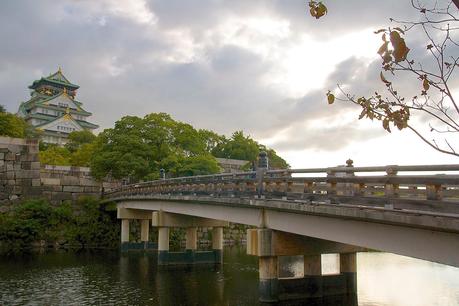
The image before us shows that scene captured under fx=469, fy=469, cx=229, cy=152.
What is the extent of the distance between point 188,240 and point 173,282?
25.6ft

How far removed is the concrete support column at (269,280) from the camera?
57.2 ft

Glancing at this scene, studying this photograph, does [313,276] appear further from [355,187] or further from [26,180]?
[26,180]

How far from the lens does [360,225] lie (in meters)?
13.1

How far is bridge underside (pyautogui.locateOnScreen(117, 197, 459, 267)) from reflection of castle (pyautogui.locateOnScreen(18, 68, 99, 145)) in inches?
2924

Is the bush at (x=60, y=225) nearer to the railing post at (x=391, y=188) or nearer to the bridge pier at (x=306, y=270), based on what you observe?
the bridge pier at (x=306, y=270)

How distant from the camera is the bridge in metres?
10.2

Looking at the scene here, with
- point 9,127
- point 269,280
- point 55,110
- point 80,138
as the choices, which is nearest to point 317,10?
point 269,280

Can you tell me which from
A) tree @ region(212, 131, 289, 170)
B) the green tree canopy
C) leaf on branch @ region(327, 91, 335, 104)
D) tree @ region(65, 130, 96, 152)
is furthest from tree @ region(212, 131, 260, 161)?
leaf on branch @ region(327, 91, 335, 104)

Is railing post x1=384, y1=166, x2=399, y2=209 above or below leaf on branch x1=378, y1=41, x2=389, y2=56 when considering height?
below

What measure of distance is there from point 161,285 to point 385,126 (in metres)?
19.1

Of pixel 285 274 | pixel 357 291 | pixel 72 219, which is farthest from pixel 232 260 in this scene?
pixel 72 219

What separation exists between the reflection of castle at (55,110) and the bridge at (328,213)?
221 ft

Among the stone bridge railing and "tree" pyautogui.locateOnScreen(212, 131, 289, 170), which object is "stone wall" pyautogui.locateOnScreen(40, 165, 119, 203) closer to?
the stone bridge railing

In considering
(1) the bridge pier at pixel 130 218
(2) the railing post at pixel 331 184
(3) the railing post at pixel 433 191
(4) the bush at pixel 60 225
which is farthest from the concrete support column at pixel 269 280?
(4) the bush at pixel 60 225
